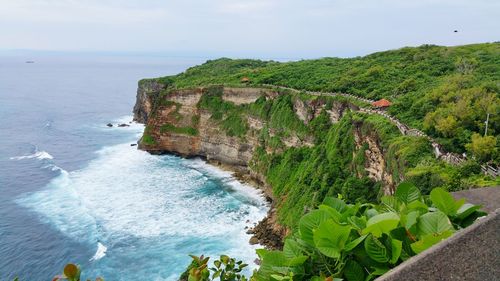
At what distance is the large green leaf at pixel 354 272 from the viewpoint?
16.5 feet

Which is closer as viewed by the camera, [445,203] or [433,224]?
[433,224]

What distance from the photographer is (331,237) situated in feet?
16.6

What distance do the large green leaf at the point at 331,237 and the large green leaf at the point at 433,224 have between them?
42.6 inches

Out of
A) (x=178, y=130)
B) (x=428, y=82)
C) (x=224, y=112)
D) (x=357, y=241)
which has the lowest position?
(x=178, y=130)

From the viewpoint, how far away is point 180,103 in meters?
71.4

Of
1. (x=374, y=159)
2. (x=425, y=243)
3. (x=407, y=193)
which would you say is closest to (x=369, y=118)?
(x=374, y=159)

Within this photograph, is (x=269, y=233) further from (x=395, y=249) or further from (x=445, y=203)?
(x=395, y=249)

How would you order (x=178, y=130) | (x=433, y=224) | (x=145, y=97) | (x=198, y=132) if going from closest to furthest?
(x=433, y=224), (x=198, y=132), (x=178, y=130), (x=145, y=97)

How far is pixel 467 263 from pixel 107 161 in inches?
2652

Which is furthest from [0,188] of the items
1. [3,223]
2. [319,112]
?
[319,112]

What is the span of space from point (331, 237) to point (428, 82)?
4945 cm

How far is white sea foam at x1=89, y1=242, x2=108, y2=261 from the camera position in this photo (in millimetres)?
37906

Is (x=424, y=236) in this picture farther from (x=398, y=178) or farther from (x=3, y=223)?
(x=3, y=223)

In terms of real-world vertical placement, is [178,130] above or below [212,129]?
below
